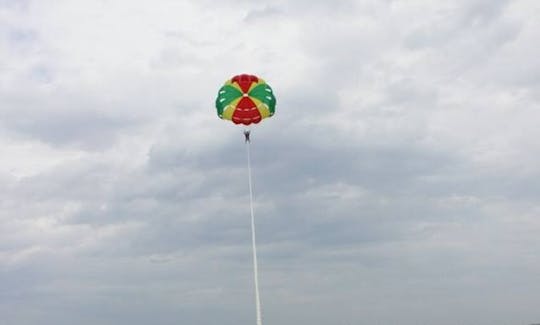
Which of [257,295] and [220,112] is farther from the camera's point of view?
[220,112]

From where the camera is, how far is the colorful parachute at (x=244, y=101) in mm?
37469

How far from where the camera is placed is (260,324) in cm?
2619

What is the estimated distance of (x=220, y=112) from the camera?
37.8 meters

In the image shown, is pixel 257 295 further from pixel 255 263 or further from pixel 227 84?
pixel 227 84

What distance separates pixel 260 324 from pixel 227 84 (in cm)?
1921

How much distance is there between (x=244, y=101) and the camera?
37.8 m

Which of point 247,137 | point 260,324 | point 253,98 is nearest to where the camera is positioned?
point 260,324

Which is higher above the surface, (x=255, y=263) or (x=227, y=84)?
(x=227, y=84)

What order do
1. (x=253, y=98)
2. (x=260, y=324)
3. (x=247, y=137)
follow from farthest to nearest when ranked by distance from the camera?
(x=253, y=98) < (x=247, y=137) < (x=260, y=324)

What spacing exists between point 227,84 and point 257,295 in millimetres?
18003

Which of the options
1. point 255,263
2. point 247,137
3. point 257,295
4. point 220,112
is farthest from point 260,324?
point 220,112

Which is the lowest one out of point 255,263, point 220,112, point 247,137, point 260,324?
point 260,324

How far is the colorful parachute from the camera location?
123ft

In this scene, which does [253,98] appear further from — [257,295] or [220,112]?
[257,295]
